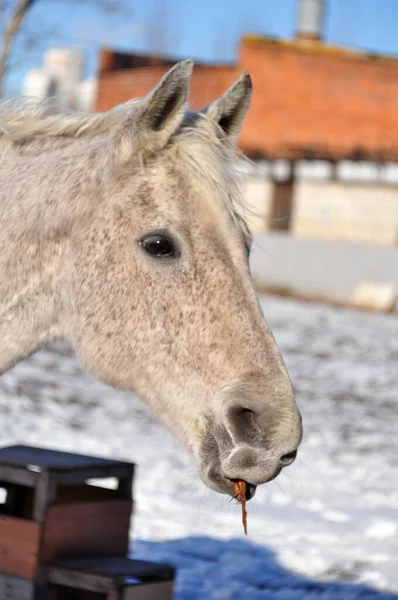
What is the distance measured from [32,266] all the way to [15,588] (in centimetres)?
143

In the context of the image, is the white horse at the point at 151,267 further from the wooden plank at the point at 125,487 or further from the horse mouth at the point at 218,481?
the wooden plank at the point at 125,487

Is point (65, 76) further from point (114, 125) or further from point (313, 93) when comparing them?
point (114, 125)

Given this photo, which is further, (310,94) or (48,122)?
(310,94)

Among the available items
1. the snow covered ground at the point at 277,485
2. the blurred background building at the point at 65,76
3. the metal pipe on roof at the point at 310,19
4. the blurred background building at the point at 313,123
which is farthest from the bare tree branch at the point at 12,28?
the blurred background building at the point at 65,76

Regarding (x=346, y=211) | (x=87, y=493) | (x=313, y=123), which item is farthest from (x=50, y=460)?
(x=313, y=123)

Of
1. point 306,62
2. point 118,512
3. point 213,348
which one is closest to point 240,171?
point 213,348

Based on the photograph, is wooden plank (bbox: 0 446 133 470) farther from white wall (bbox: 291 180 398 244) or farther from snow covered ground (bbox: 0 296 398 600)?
white wall (bbox: 291 180 398 244)

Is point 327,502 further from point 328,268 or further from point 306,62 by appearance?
point 306,62

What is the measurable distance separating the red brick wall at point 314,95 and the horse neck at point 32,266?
90.9ft

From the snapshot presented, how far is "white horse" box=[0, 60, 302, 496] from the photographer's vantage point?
268 cm

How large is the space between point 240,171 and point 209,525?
137 inches

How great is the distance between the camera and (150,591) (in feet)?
11.4

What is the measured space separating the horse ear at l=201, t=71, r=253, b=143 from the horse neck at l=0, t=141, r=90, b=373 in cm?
52

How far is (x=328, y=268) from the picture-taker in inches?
750
